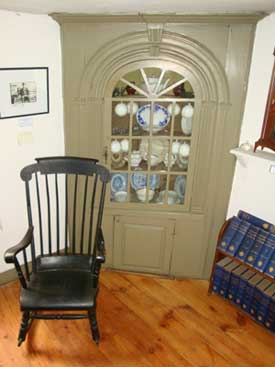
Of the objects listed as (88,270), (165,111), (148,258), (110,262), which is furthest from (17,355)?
(165,111)

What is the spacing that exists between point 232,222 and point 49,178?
1518 mm

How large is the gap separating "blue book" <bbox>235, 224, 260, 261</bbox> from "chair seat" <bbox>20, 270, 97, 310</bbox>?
3.66ft

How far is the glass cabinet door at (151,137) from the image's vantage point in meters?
2.50

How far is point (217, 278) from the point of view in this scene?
271 cm

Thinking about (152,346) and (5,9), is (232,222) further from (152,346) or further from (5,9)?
(5,9)

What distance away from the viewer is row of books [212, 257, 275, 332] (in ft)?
7.93

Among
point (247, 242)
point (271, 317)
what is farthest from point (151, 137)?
point (271, 317)

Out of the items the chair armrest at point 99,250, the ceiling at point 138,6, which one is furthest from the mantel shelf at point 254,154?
the chair armrest at point 99,250

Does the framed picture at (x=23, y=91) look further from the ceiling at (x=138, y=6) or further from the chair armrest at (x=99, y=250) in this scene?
the chair armrest at (x=99, y=250)

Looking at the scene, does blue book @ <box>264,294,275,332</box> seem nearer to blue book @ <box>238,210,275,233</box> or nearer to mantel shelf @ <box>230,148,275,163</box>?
blue book @ <box>238,210,275,233</box>

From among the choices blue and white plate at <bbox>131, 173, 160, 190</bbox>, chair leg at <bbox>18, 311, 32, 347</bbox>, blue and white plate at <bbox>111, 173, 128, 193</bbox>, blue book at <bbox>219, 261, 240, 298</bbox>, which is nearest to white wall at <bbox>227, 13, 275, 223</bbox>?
blue book at <bbox>219, 261, 240, 298</bbox>

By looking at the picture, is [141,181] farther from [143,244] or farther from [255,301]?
[255,301]

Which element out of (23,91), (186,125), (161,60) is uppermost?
(161,60)

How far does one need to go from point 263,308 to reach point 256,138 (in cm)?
124
